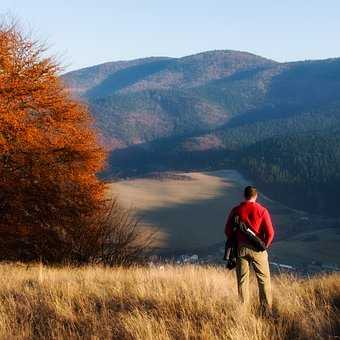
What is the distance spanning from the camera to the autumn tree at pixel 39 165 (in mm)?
16547

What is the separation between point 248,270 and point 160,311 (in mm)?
1589

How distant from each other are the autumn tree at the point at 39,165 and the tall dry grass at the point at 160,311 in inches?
300

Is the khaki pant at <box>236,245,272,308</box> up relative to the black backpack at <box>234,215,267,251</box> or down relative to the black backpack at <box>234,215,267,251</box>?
down

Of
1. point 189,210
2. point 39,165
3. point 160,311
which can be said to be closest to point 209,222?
point 189,210

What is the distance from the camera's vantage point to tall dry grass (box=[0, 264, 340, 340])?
5832mm

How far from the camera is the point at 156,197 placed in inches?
7136

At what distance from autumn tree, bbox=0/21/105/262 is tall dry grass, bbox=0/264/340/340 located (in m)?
7.62

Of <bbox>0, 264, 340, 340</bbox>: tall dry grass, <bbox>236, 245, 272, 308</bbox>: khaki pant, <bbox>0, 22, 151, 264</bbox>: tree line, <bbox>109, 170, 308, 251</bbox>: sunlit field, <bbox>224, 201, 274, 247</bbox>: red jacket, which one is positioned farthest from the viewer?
<bbox>109, 170, 308, 251</bbox>: sunlit field

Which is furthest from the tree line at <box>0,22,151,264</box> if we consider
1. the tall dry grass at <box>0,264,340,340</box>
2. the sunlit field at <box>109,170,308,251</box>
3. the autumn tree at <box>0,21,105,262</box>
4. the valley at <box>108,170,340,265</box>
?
the sunlit field at <box>109,170,308,251</box>

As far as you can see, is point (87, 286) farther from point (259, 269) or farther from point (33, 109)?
point (33, 109)

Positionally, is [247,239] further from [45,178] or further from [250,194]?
[45,178]

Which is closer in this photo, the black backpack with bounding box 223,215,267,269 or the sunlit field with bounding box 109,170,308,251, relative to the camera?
the black backpack with bounding box 223,215,267,269

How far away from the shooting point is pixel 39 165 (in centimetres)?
1778

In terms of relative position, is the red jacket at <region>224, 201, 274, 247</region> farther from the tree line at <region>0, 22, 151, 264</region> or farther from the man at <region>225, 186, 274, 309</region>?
the tree line at <region>0, 22, 151, 264</region>
